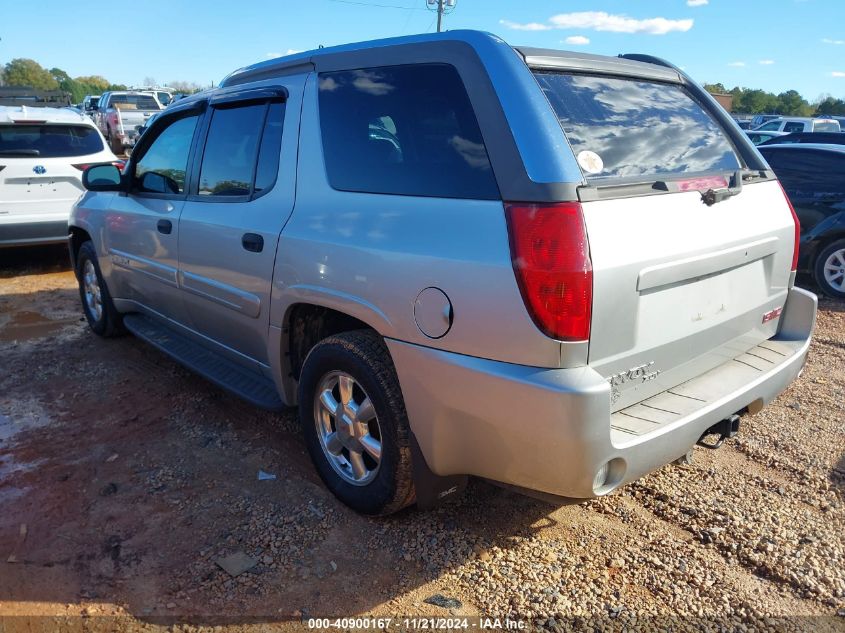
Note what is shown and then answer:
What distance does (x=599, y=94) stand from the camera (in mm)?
2643

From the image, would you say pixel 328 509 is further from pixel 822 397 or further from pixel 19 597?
pixel 822 397

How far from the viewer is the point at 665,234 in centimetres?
232

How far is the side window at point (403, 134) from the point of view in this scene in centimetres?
238

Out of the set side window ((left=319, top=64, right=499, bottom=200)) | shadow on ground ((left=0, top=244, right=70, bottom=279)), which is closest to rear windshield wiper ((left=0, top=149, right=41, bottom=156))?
shadow on ground ((left=0, top=244, right=70, bottom=279))

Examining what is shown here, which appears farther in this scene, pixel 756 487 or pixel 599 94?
pixel 756 487

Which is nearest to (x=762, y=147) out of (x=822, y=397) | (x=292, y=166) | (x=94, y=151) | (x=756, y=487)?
(x=822, y=397)

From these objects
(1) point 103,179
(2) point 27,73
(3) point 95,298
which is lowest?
(3) point 95,298

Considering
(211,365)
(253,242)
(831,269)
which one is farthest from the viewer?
(831,269)

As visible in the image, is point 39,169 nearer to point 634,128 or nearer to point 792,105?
point 634,128

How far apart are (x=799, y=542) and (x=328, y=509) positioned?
205 cm

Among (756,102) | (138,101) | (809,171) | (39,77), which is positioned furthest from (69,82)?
(809,171)

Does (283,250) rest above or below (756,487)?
above

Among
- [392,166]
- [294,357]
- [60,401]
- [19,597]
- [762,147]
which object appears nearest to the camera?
[19,597]

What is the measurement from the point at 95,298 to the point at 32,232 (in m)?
2.67
